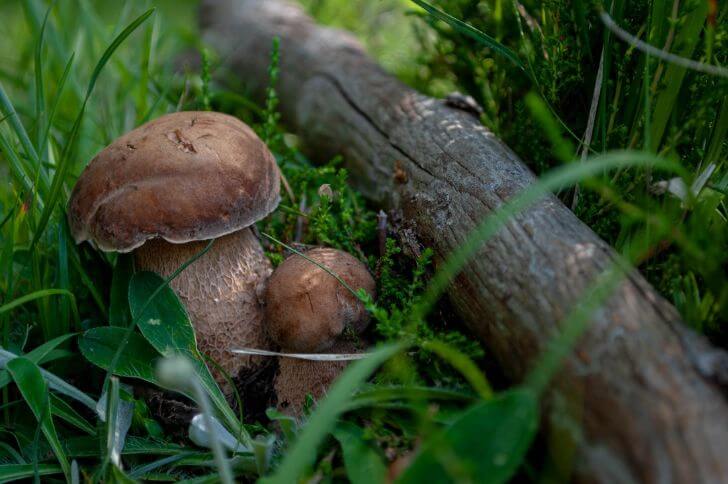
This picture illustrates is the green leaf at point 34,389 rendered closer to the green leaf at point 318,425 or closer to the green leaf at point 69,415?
the green leaf at point 69,415

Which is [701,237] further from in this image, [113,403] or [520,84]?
[113,403]

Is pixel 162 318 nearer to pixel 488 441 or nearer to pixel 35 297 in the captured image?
pixel 35 297

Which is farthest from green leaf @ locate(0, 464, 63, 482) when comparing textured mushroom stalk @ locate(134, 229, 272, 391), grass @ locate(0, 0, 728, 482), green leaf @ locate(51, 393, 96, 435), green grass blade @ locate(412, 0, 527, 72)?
green grass blade @ locate(412, 0, 527, 72)

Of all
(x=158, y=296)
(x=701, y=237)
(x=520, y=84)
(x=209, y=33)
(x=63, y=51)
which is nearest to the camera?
(x=701, y=237)

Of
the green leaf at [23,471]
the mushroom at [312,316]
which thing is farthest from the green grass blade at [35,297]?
the mushroom at [312,316]

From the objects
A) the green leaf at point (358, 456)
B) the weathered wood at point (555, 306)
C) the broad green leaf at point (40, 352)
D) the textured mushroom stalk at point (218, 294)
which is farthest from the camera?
the textured mushroom stalk at point (218, 294)

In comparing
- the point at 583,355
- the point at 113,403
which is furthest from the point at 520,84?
the point at 113,403

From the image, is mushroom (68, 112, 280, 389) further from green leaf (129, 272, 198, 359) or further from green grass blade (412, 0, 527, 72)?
green grass blade (412, 0, 527, 72)
